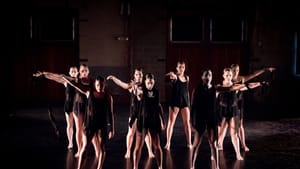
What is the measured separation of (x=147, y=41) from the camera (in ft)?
61.9

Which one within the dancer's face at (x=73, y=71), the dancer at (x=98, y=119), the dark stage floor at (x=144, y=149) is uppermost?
the dancer's face at (x=73, y=71)

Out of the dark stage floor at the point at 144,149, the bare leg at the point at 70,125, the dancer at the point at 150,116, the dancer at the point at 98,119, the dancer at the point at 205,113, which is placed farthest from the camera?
the bare leg at the point at 70,125

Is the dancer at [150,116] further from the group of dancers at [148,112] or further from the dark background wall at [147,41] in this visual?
the dark background wall at [147,41]

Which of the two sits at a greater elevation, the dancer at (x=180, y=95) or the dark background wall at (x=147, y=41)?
the dark background wall at (x=147, y=41)

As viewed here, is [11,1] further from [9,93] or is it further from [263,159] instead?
[263,159]

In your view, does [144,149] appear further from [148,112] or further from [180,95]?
[148,112]

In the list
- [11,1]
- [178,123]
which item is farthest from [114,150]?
[11,1]

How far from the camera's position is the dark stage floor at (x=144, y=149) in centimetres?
981

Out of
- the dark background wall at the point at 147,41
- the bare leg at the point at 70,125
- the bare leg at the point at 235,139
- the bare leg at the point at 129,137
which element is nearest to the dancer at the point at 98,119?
the bare leg at the point at 129,137

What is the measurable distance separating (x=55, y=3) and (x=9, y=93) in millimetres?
3782

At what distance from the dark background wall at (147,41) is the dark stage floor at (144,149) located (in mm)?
3957

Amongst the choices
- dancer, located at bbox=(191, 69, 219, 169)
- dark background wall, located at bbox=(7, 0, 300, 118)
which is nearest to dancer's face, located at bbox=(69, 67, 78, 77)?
dancer, located at bbox=(191, 69, 219, 169)

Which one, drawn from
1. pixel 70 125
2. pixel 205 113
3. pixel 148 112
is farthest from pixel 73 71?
pixel 205 113

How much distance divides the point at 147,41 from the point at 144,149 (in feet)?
26.8
